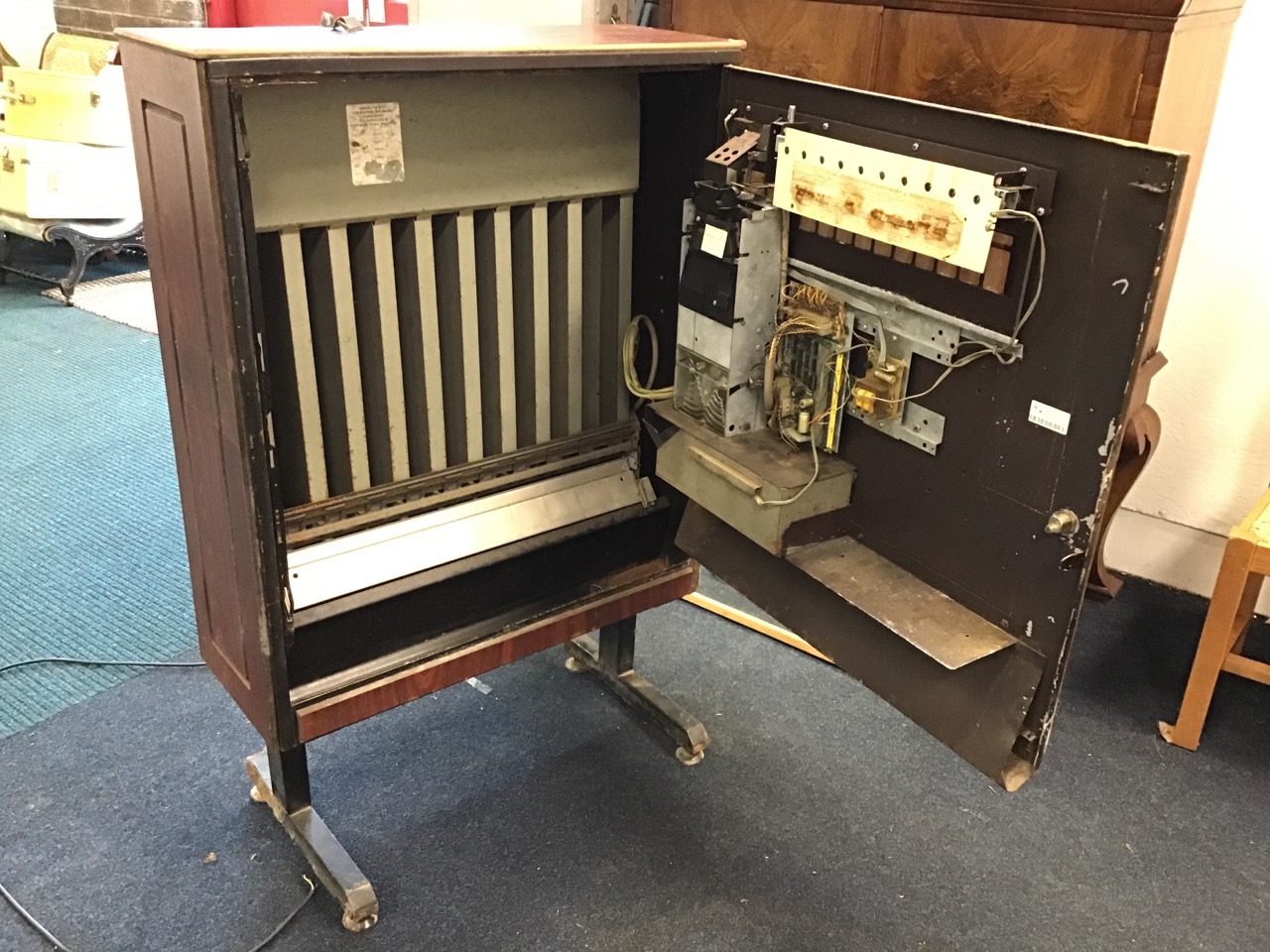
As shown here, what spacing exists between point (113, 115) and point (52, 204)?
421 mm

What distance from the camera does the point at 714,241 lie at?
1.38 metres

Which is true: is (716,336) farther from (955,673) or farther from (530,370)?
(955,673)

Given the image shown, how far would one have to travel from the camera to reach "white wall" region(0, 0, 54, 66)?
4938 mm

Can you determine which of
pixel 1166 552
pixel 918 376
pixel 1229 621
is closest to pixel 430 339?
pixel 918 376

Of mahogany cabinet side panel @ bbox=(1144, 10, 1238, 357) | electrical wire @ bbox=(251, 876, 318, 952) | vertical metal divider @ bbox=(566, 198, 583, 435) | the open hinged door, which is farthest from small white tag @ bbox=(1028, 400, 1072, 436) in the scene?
electrical wire @ bbox=(251, 876, 318, 952)

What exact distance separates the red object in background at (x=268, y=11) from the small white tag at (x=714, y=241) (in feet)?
10.2

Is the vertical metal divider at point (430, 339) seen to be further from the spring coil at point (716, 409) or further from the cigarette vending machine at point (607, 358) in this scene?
the spring coil at point (716, 409)

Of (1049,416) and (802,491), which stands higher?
(1049,416)

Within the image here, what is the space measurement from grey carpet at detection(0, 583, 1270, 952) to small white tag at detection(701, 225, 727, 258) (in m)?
0.97

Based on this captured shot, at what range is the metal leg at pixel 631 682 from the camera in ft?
6.33

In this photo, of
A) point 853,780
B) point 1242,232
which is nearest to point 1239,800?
point 853,780

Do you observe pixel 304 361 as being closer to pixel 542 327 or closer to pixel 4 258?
pixel 542 327

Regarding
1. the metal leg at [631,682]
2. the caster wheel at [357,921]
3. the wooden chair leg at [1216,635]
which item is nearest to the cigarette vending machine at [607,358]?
the caster wheel at [357,921]

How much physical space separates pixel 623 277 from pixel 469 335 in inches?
11.5
